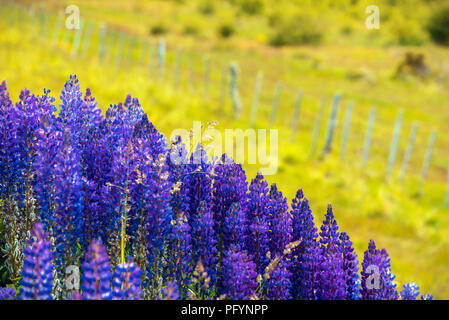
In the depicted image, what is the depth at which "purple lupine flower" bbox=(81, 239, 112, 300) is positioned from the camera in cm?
187

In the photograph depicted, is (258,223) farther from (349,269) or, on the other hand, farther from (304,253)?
(349,269)

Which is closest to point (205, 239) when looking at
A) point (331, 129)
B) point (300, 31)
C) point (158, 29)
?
point (331, 129)

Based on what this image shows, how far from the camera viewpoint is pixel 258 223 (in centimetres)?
253

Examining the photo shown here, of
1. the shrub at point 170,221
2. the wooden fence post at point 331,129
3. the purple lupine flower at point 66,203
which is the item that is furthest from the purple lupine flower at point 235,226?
the wooden fence post at point 331,129

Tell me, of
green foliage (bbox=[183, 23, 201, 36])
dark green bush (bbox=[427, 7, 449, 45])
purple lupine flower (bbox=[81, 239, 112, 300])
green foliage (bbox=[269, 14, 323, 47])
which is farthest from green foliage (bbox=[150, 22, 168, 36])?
purple lupine flower (bbox=[81, 239, 112, 300])

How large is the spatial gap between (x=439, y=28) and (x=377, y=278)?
166 feet

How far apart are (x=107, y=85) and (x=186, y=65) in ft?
43.1

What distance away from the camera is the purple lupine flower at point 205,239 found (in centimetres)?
245

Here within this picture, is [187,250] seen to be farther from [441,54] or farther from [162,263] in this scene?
[441,54]

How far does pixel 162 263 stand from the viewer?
2.50 meters

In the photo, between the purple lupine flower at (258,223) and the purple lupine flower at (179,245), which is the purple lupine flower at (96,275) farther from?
the purple lupine flower at (258,223)

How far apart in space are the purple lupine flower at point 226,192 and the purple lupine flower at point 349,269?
0.47m

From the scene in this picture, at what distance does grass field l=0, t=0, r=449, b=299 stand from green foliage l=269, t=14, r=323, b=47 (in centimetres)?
71
